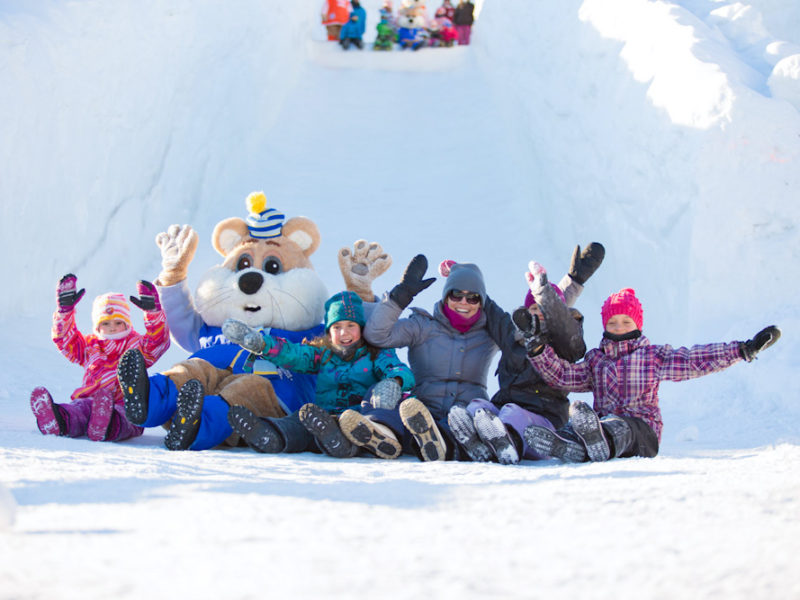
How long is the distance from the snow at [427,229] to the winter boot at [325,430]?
8.6 inches

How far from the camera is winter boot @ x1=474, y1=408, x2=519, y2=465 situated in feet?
8.59

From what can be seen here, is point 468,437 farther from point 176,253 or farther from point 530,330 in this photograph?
point 176,253

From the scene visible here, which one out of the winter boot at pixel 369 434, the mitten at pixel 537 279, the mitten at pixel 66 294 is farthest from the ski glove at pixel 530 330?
the mitten at pixel 66 294

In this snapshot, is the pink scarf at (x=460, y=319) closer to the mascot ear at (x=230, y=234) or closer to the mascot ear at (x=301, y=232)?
the mascot ear at (x=301, y=232)

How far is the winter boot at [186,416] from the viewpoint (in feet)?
8.89

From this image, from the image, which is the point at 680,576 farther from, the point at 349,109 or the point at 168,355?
the point at 349,109

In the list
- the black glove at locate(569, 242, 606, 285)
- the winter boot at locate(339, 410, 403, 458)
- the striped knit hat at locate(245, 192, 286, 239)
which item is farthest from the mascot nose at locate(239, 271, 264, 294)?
the black glove at locate(569, 242, 606, 285)

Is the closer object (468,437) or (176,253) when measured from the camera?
(468,437)

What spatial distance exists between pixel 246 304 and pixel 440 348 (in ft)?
2.80

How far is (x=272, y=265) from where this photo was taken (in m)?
3.54

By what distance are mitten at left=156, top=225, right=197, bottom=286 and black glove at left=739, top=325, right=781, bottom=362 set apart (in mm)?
2225

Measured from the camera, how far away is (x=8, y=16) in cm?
473

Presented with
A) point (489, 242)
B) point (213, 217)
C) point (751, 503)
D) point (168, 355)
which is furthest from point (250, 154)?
point (751, 503)

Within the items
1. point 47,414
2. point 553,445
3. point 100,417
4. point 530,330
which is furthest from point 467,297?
point 47,414
